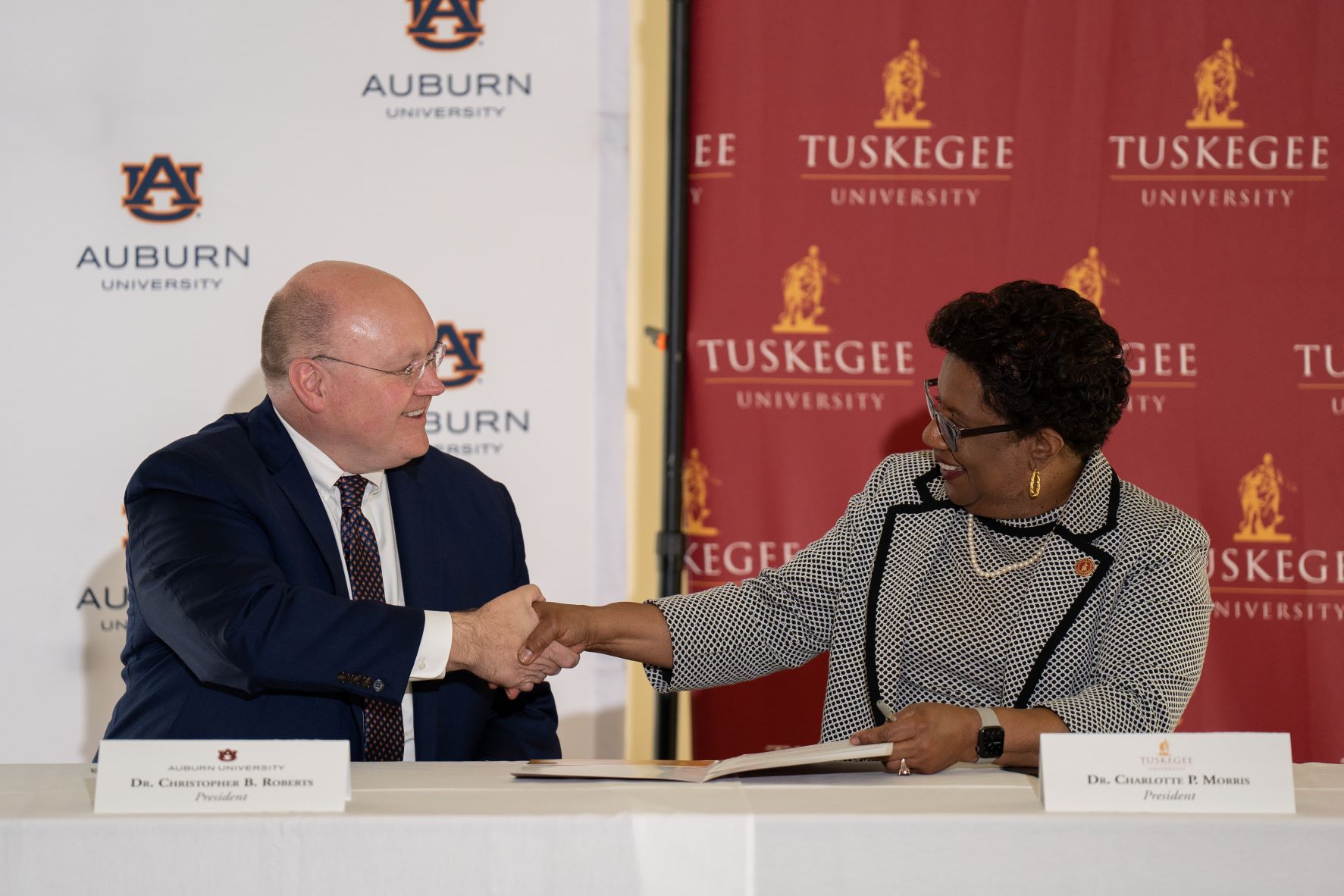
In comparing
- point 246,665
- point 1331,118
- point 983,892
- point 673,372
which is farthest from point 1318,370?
point 246,665

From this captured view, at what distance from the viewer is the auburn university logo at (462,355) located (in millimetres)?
3844

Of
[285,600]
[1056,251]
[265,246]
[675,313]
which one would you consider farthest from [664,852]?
[265,246]

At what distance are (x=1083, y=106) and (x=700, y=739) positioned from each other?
7.70 feet

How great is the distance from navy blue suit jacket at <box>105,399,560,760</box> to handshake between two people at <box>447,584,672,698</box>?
0.17 meters

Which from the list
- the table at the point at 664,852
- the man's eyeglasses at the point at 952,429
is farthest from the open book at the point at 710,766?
the man's eyeglasses at the point at 952,429

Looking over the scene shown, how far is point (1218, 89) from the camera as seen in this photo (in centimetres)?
376

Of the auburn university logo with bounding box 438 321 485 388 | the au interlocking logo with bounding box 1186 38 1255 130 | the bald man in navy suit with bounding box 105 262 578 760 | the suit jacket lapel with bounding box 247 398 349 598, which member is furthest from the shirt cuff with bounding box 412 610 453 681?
the au interlocking logo with bounding box 1186 38 1255 130

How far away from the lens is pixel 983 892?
56.3 inches

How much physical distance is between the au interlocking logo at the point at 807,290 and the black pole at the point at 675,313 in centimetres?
34

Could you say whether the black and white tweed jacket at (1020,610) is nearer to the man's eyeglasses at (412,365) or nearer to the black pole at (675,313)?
the man's eyeglasses at (412,365)

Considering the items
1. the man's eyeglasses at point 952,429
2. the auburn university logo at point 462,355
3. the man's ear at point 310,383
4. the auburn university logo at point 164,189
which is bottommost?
the man's eyeglasses at point 952,429

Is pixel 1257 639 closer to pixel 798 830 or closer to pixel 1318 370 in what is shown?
pixel 1318 370

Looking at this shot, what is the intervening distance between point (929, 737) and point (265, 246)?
288cm

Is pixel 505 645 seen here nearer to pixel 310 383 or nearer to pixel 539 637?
pixel 539 637
